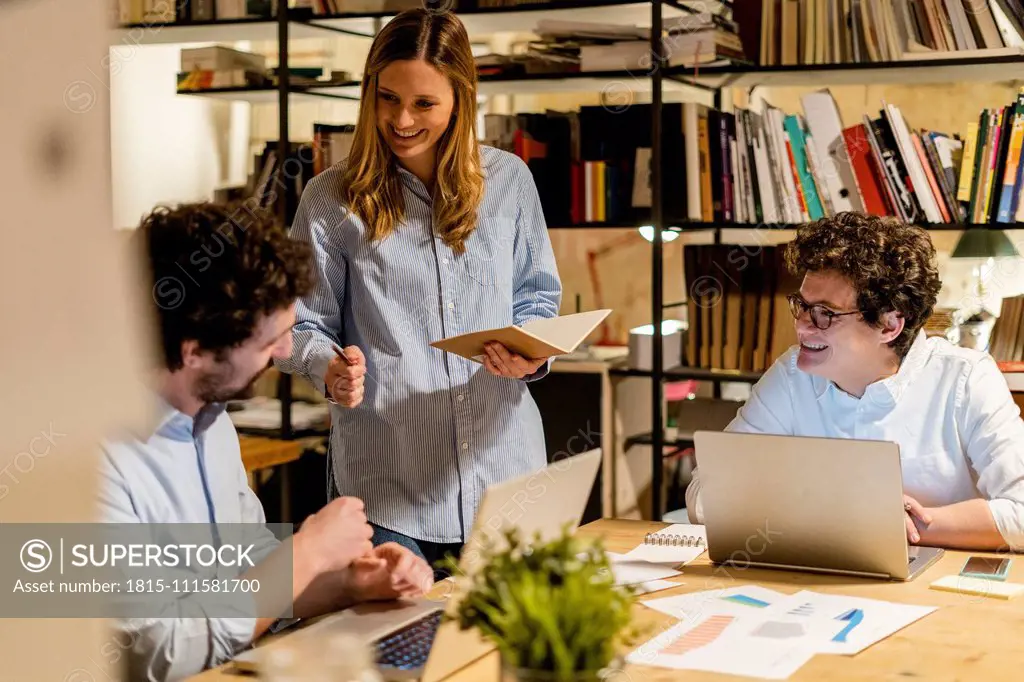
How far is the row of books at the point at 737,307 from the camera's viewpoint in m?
3.39

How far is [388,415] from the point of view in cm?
217

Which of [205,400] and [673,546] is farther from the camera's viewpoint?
[673,546]

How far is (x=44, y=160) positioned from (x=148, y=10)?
370 cm

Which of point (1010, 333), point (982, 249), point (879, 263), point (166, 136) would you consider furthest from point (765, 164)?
point (166, 136)

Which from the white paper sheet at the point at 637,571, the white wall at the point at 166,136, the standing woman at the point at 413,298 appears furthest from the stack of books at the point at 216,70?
the white paper sheet at the point at 637,571

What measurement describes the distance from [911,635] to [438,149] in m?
1.27

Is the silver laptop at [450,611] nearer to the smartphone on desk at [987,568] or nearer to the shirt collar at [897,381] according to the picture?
the smartphone on desk at [987,568]

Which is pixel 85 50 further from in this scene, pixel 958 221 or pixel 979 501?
pixel 958 221

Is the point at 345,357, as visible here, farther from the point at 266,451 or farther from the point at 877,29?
the point at 877,29

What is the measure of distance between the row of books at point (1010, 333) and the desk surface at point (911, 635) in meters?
1.42

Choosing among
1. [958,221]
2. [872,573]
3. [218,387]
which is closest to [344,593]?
[218,387]

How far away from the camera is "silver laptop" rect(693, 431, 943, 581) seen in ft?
5.62

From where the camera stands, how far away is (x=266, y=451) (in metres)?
3.66

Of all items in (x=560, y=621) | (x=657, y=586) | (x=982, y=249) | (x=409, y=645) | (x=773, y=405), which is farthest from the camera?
(x=982, y=249)
